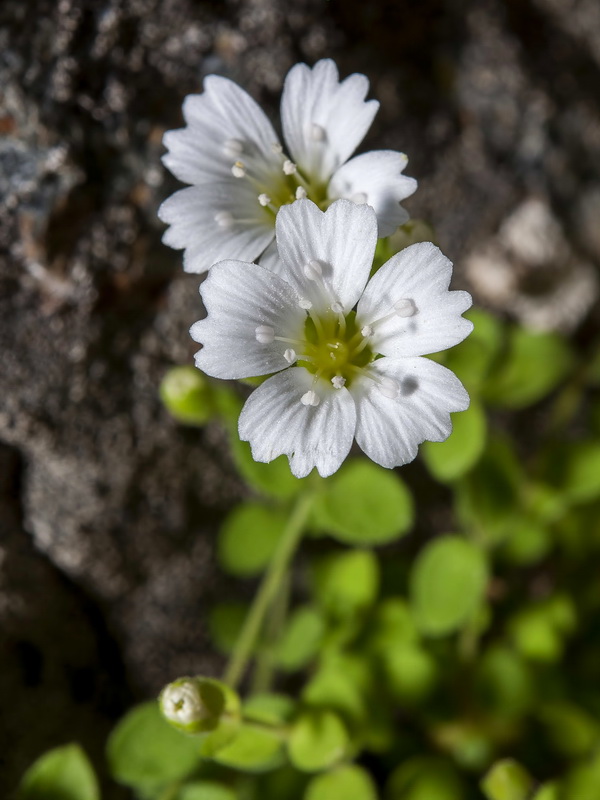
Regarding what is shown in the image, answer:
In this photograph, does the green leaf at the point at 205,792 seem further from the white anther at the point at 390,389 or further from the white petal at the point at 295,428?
the white anther at the point at 390,389

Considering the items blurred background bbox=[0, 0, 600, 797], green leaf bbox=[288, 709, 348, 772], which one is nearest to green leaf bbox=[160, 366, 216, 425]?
blurred background bbox=[0, 0, 600, 797]

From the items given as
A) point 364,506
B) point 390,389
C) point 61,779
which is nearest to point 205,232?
point 390,389

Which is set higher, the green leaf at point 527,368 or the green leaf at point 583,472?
the green leaf at point 527,368

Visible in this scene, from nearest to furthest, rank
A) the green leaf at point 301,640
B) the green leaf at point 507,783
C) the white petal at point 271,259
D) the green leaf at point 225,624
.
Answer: the white petal at point 271,259, the green leaf at point 507,783, the green leaf at point 301,640, the green leaf at point 225,624

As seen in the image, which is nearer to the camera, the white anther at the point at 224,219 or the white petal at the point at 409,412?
the white petal at the point at 409,412

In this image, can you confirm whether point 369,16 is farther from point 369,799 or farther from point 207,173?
point 369,799

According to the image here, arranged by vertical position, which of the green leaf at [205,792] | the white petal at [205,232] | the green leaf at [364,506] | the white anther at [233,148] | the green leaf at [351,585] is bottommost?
the green leaf at [205,792]

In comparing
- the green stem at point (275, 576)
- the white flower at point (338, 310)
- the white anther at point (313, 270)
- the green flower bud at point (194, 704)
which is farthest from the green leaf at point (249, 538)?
the white anther at point (313, 270)

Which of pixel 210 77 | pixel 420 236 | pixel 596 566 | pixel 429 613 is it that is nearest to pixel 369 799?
pixel 429 613

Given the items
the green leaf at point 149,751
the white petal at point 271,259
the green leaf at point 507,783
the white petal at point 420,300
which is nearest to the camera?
the white petal at point 420,300
